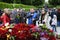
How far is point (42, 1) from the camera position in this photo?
120 feet

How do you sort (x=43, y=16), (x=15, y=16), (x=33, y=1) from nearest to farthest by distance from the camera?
(x=43, y=16) < (x=15, y=16) < (x=33, y=1)

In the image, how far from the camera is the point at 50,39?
218 inches

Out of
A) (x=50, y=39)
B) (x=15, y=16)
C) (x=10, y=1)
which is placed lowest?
(x=10, y=1)

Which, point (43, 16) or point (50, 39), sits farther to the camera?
→ point (43, 16)

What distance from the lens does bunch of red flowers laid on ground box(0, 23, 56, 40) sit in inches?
212

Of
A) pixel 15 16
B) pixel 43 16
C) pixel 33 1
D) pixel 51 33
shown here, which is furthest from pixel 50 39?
pixel 33 1

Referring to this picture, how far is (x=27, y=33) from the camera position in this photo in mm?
5398

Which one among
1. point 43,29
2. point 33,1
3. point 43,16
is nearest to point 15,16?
point 43,16

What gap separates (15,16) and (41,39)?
36.0 ft

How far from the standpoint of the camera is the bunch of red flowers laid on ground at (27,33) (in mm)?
5383

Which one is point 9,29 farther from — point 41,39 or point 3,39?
point 41,39

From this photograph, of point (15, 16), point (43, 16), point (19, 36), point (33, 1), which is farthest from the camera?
point (33, 1)

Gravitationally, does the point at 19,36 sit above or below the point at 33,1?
above

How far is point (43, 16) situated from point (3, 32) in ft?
28.5
